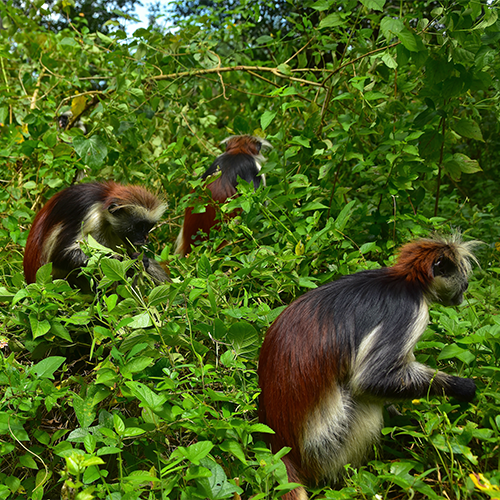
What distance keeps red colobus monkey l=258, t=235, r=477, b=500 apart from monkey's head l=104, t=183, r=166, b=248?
5.06 feet

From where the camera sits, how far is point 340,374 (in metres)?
2.13

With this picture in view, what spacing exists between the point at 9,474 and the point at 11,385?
490mm

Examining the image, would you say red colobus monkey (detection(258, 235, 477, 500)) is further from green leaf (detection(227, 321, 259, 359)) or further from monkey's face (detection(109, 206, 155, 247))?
monkey's face (detection(109, 206, 155, 247))

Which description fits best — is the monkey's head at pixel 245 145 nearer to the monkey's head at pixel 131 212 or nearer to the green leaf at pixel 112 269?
the monkey's head at pixel 131 212

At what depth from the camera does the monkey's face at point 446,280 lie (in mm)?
2375

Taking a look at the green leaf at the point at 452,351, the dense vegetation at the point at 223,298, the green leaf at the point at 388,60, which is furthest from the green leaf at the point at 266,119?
the green leaf at the point at 452,351

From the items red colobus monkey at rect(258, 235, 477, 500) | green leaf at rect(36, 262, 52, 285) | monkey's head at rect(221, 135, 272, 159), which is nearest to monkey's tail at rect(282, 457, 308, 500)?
red colobus monkey at rect(258, 235, 477, 500)

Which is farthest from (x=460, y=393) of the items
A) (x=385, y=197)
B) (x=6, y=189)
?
(x=6, y=189)

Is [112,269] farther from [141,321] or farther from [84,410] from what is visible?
[84,410]

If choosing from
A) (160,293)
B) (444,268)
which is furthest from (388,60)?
(160,293)

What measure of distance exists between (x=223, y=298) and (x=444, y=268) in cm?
113

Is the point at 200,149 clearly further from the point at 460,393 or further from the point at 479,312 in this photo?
the point at 460,393

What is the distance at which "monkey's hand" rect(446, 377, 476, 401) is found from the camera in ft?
7.27

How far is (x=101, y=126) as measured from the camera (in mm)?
3686
